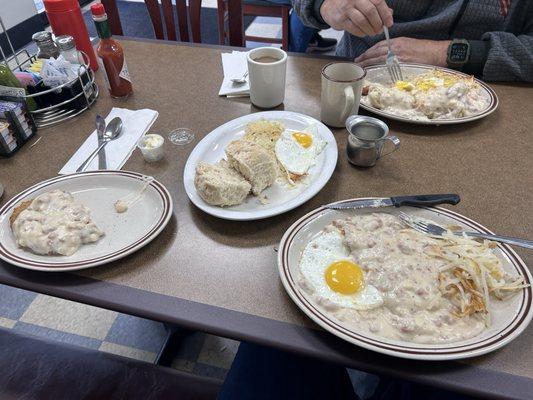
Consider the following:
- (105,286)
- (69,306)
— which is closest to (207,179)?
(105,286)

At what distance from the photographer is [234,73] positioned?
5.42 ft

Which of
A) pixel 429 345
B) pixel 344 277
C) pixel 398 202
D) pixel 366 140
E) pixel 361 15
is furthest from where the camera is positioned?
pixel 361 15

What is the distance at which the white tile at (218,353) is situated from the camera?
5.96 ft

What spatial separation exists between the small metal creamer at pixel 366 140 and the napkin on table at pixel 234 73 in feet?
1.74

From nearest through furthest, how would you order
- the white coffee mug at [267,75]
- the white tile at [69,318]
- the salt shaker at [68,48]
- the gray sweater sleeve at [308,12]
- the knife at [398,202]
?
the knife at [398,202] → the white coffee mug at [267,75] → the salt shaker at [68,48] → the gray sweater sleeve at [308,12] → the white tile at [69,318]

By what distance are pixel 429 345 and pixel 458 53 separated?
1265 millimetres

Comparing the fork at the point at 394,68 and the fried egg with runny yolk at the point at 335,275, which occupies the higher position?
the fork at the point at 394,68

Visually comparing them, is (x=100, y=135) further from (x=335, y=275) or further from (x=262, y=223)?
(x=335, y=275)

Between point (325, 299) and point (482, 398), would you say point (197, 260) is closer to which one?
point (325, 299)

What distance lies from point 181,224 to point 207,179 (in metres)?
→ 0.14

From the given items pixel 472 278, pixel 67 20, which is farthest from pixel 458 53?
pixel 67 20

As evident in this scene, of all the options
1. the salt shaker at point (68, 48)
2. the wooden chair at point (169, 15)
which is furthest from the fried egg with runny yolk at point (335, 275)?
the wooden chair at point (169, 15)

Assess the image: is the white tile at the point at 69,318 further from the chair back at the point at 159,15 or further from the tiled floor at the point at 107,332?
the chair back at the point at 159,15

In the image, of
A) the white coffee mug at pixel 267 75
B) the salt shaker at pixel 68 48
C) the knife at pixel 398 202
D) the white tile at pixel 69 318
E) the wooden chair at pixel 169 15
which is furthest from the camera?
the wooden chair at pixel 169 15
